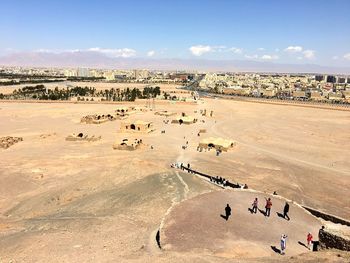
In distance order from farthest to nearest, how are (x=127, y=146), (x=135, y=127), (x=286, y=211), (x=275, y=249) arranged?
(x=135, y=127), (x=127, y=146), (x=286, y=211), (x=275, y=249)

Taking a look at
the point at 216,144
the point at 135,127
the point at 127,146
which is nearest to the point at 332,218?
the point at 216,144

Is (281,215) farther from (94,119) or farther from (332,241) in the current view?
(94,119)

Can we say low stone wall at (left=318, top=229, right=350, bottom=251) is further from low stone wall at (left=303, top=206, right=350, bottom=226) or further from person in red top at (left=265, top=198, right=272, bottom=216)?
low stone wall at (left=303, top=206, right=350, bottom=226)

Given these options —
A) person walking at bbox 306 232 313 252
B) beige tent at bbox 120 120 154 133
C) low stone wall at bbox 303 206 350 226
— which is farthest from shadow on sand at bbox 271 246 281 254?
beige tent at bbox 120 120 154 133

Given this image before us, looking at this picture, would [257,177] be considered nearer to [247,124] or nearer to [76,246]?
[76,246]

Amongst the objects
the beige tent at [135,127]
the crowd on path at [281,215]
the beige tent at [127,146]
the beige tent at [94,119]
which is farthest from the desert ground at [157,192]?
the beige tent at [94,119]

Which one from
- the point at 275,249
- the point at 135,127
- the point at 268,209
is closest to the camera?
the point at 275,249

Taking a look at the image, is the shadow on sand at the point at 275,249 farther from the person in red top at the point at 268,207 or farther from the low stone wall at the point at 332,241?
the person in red top at the point at 268,207
